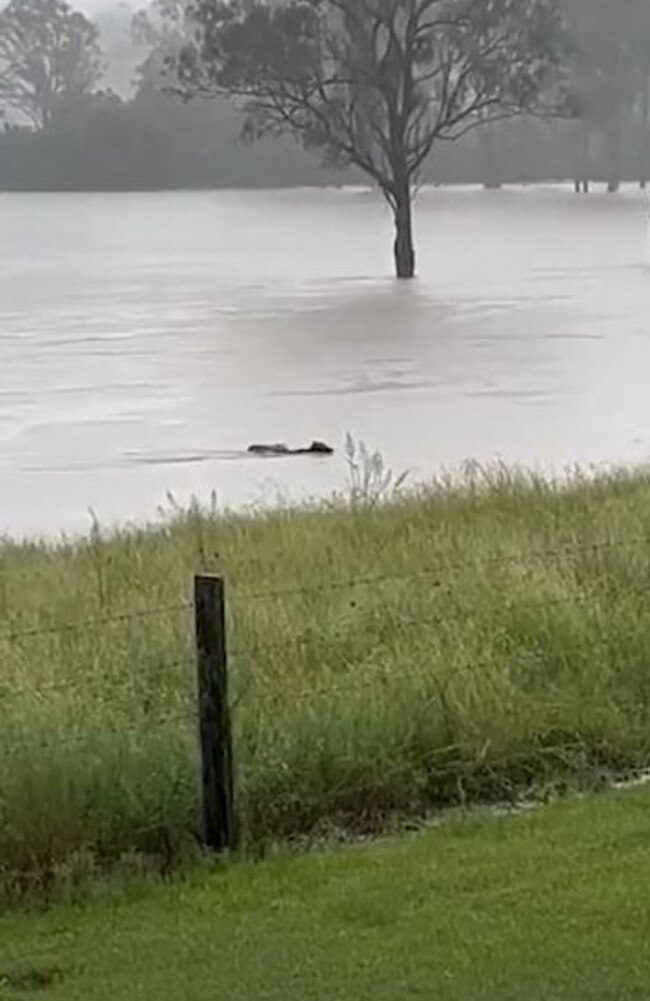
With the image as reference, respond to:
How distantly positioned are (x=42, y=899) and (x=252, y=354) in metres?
27.2

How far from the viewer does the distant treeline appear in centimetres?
10100

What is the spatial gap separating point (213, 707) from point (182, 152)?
9695 centimetres

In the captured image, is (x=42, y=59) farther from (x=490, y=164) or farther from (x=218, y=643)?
(x=218, y=643)

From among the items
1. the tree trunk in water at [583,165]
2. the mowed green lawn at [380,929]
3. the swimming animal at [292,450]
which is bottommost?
the tree trunk in water at [583,165]

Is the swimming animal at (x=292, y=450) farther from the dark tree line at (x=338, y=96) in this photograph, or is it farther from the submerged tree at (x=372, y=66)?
the dark tree line at (x=338, y=96)

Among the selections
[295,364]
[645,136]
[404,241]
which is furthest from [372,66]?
[645,136]

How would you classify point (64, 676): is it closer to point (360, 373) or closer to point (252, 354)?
point (360, 373)

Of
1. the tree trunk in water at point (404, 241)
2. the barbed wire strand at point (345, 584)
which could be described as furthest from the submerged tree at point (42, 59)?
the barbed wire strand at point (345, 584)

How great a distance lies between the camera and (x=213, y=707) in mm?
6812

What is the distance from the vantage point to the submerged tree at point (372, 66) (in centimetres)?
5006

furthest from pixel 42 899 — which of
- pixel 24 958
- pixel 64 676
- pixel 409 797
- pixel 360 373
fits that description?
pixel 360 373

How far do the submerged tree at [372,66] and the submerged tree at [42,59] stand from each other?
176 feet

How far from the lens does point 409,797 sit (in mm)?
7895

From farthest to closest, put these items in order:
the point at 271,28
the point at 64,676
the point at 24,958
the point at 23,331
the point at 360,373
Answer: the point at 271,28
the point at 23,331
the point at 360,373
the point at 64,676
the point at 24,958
